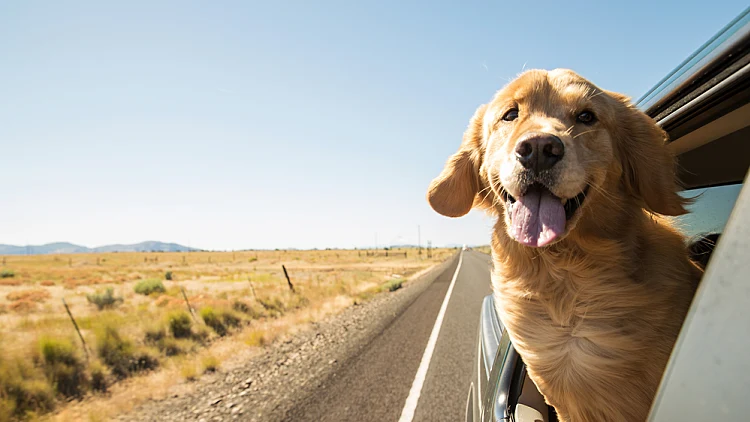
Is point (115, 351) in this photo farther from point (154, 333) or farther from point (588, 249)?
point (588, 249)

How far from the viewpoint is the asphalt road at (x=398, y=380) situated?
5.15m

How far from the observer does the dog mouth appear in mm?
1947

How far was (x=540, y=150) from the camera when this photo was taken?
1.97 meters

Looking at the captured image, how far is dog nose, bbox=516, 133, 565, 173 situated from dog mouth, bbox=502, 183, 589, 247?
0.43ft

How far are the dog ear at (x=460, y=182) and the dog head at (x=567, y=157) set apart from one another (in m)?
0.33

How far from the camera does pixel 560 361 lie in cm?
184

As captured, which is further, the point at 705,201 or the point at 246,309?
the point at 246,309

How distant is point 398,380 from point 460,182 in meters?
4.22

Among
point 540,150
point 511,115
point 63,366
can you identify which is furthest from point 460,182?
point 63,366

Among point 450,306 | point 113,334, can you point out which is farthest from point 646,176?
point 113,334

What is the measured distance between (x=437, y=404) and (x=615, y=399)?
13.3ft

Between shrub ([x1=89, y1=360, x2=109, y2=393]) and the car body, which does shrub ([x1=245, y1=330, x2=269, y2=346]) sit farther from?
the car body

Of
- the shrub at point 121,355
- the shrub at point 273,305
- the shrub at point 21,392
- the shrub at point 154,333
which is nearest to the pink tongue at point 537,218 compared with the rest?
the shrub at point 21,392

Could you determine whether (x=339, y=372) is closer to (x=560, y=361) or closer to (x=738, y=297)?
(x=560, y=361)
